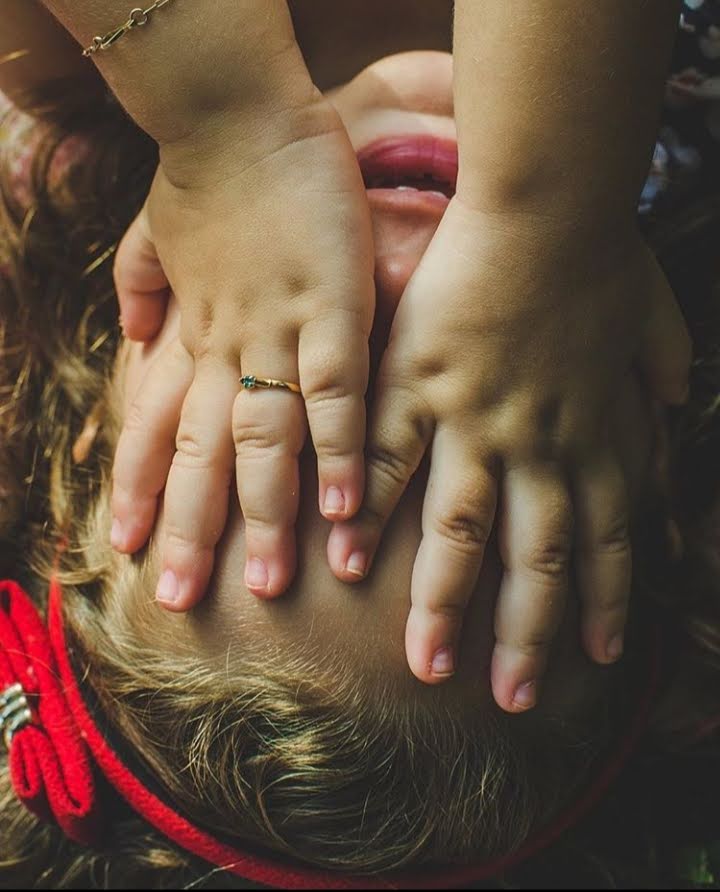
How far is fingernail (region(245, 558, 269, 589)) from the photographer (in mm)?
1039

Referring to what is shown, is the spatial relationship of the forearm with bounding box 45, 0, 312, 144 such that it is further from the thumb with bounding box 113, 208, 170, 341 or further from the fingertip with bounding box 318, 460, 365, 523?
the fingertip with bounding box 318, 460, 365, 523

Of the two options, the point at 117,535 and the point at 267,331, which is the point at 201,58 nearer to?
the point at 267,331

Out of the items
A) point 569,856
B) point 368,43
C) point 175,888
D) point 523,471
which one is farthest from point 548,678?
point 368,43

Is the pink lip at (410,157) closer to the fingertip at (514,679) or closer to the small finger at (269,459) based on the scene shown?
the small finger at (269,459)

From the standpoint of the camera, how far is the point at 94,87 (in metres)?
1.42

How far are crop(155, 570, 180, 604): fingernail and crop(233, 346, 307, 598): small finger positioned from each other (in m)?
0.09

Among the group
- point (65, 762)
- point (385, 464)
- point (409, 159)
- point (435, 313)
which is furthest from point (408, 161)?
point (65, 762)

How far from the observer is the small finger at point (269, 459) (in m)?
1.01

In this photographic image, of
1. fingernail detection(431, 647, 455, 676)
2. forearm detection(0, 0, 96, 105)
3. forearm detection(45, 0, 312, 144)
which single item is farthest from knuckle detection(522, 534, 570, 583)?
forearm detection(0, 0, 96, 105)

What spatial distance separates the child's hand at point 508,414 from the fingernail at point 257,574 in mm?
69

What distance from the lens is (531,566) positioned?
1.06m

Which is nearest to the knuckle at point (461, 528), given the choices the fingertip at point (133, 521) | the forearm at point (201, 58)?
the fingertip at point (133, 521)

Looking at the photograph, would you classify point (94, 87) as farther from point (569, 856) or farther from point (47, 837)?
point (569, 856)

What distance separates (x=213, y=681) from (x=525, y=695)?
0.34 metres
